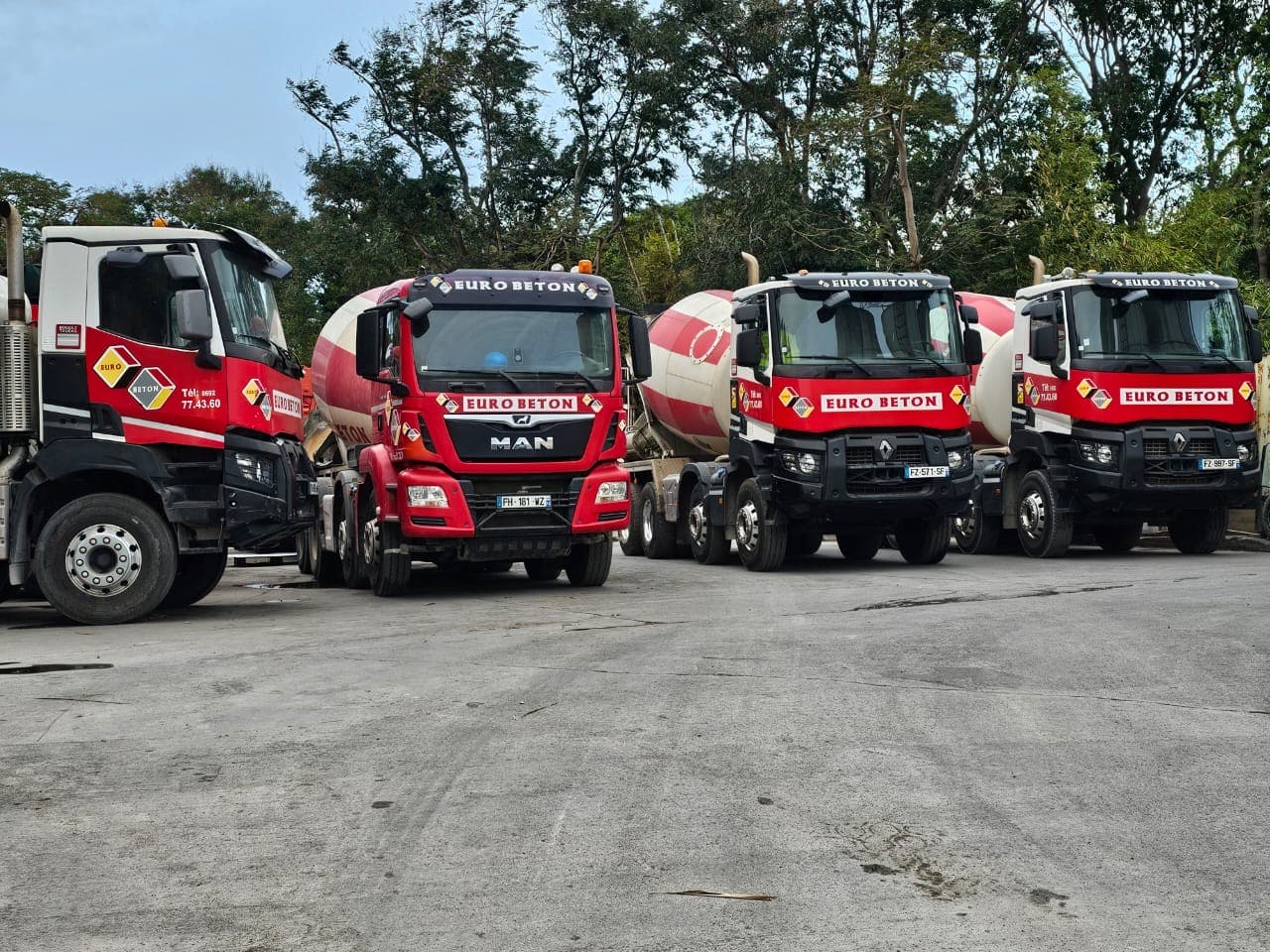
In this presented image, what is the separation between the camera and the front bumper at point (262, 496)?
1223cm

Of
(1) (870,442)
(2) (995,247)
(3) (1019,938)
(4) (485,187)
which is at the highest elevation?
(4) (485,187)

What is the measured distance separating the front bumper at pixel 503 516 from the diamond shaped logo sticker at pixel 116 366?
2.85 meters

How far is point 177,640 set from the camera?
1078cm

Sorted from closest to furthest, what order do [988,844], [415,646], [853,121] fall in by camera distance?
[988,844]
[415,646]
[853,121]

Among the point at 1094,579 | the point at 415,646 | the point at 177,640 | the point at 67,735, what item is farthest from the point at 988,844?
the point at 1094,579

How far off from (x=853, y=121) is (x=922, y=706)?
27828 mm

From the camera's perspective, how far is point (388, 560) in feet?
48.0

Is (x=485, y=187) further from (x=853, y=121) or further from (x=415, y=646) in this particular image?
(x=415, y=646)

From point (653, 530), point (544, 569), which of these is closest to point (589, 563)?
point (544, 569)

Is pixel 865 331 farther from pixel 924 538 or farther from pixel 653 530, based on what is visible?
pixel 653 530

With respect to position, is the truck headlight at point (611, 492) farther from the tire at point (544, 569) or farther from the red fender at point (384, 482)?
the tire at point (544, 569)

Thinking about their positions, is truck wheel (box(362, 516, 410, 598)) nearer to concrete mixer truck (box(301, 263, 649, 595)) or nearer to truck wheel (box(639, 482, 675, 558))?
concrete mixer truck (box(301, 263, 649, 595))

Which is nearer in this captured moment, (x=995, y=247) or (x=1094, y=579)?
(x=1094, y=579)

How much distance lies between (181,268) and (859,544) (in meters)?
10.2
